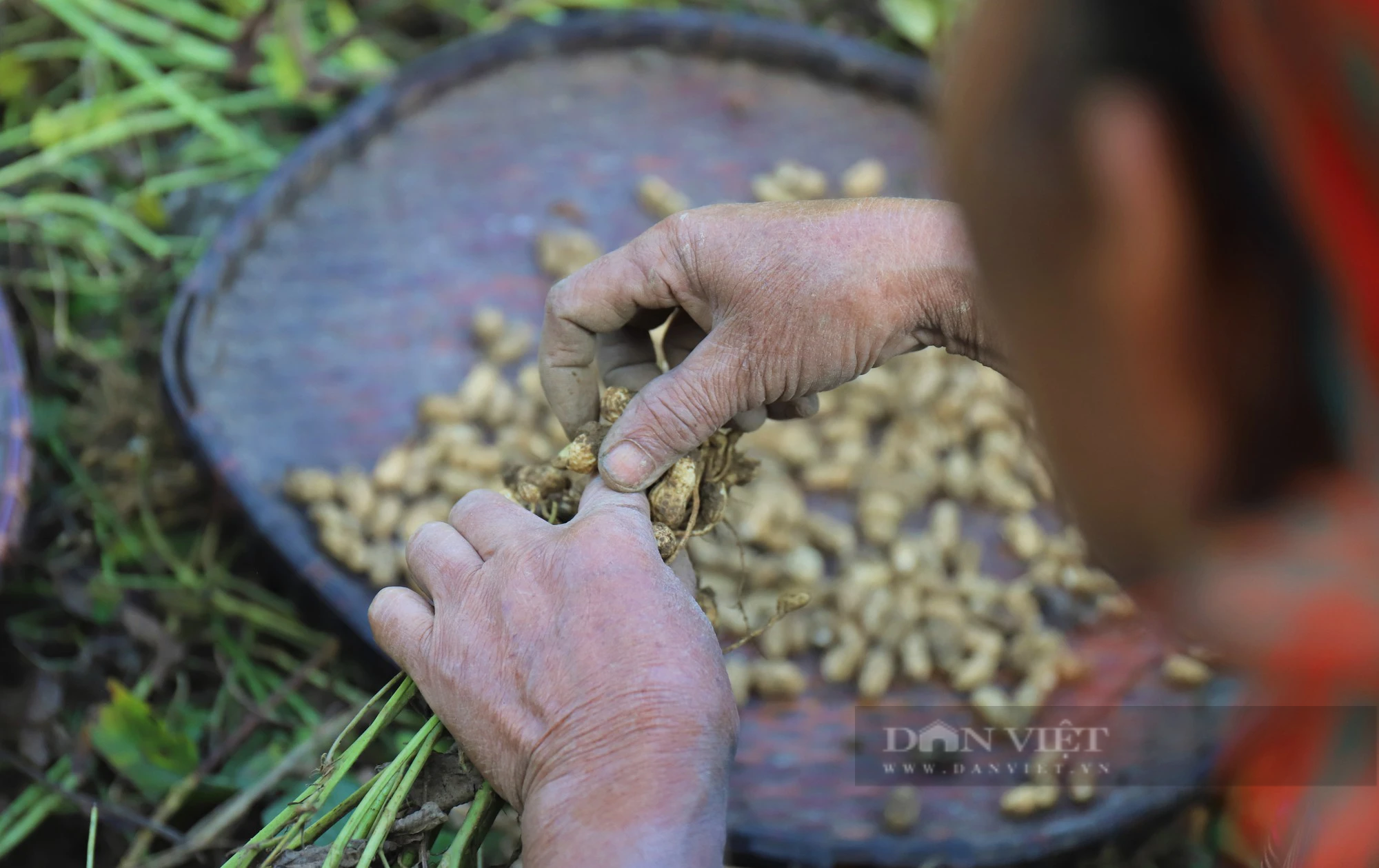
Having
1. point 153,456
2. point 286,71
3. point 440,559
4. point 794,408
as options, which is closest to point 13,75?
point 286,71

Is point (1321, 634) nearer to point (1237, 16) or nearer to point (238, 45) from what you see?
point (1237, 16)

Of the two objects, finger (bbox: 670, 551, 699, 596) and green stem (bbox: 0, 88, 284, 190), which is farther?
green stem (bbox: 0, 88, 284, 190)

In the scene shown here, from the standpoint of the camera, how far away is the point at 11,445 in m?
1.75

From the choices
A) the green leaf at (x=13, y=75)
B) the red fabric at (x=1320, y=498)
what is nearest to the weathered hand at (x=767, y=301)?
the red fabric at (x=1320, y=498)

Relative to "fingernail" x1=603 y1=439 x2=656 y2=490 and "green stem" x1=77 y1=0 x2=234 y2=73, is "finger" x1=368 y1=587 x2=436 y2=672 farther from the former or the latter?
"green stem" x1=77 y1=0 x2=234 y2=73

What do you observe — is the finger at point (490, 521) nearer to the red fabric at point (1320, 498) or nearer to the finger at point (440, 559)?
the finger at point (440, 559)

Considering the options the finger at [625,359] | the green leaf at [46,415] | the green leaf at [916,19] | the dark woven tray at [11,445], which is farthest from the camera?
the green leaf at [916,19]

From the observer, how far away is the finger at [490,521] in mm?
1284

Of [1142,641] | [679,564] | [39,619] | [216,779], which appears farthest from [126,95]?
[1142,641]

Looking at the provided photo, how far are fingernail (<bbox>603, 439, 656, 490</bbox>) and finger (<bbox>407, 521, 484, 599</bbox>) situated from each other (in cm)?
18

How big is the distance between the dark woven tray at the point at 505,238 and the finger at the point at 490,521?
0.55 meters

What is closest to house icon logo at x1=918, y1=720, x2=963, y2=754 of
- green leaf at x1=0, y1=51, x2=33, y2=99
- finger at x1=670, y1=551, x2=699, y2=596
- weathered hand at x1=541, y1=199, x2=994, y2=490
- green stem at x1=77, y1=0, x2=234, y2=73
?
finger at x1=670, y1=551, x2=699, y2=596

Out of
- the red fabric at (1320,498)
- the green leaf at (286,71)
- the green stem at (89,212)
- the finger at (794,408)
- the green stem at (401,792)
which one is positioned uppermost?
the red fabric at (1320,498)

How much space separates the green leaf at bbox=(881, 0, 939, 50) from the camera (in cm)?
283
